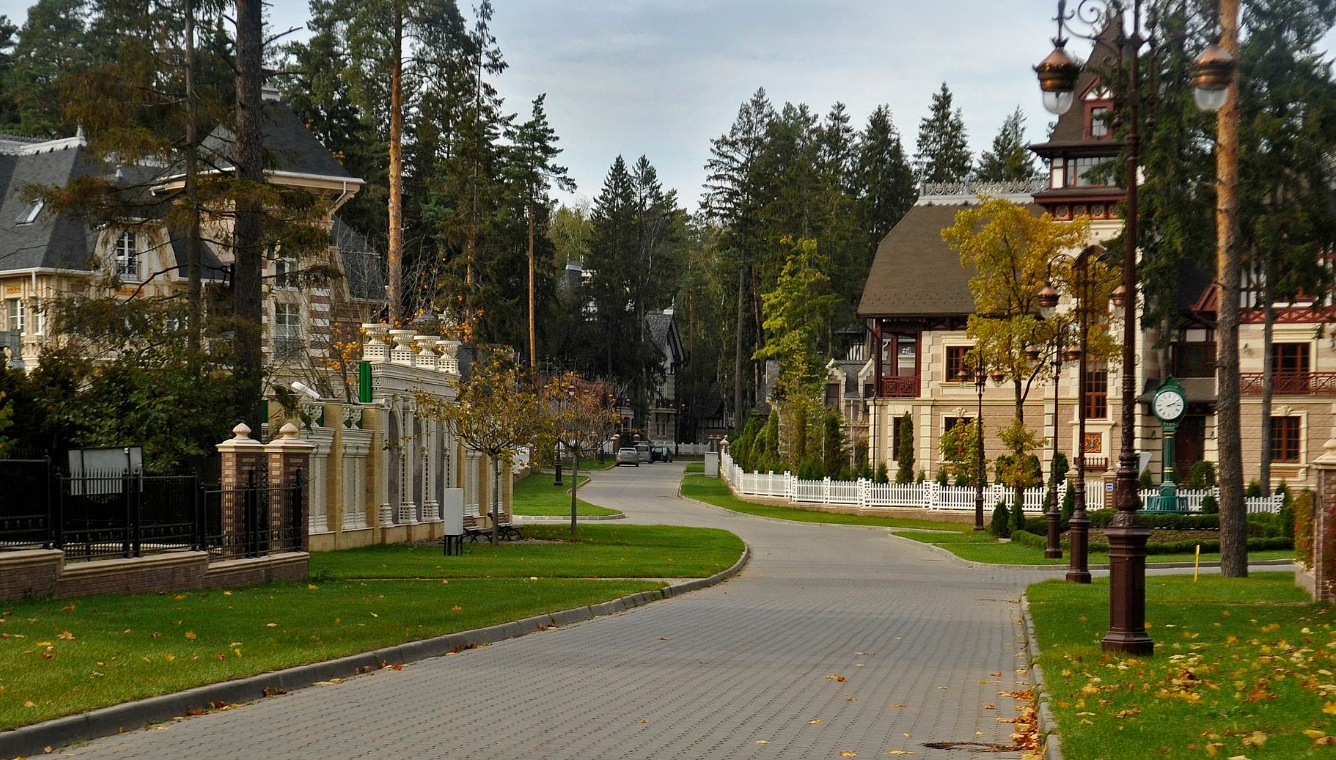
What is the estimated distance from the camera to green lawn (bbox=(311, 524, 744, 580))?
25641 mm

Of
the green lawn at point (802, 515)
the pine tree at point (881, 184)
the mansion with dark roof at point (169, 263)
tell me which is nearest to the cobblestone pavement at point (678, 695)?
the mansion with dark roof at point (169, 263)

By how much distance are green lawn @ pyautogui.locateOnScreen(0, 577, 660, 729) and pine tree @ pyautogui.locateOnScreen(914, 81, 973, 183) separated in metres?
80.7

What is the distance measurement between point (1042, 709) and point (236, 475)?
14242 mm

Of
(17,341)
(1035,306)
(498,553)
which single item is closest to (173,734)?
(498,553)

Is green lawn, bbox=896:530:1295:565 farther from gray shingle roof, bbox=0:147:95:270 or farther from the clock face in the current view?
gray shingle roof, bbox=0:147:95:270

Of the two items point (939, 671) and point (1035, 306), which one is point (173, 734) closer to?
point (939, 671)

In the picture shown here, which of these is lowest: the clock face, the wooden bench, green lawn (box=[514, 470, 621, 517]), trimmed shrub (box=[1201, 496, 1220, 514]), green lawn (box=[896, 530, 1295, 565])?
green lawn (box=[514, 470, 621, 517])

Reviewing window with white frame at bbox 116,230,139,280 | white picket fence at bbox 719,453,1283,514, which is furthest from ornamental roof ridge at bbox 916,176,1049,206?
window with white frame at bbox 116,230,139,280

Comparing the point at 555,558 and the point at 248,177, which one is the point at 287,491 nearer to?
the point at 248,177

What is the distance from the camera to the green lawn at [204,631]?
1080 cm

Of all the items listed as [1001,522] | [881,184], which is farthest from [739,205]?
[1001,522]

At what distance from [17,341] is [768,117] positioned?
6355cm

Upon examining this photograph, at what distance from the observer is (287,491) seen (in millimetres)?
22500

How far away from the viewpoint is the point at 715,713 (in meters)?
11.3
